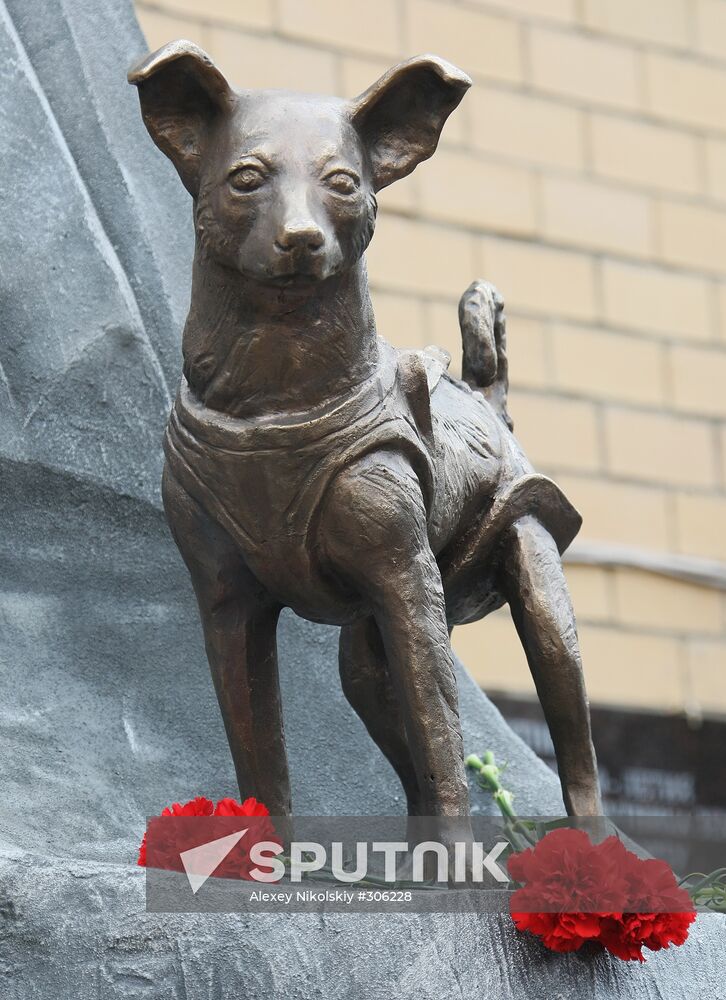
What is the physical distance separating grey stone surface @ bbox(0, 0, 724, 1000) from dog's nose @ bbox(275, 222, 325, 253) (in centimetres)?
76

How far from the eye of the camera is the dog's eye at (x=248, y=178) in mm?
2154

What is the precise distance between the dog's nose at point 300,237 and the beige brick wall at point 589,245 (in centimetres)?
314

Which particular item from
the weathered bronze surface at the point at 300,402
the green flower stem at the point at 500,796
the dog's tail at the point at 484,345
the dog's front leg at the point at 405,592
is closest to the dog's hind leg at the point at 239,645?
the weathered bronze surface at the point at 300,402

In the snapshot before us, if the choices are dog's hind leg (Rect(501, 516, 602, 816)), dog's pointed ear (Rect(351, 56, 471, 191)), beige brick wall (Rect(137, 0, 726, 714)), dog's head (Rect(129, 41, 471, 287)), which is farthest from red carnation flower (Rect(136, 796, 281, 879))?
beige brick wall (Rect(137, 0, 726, 714))

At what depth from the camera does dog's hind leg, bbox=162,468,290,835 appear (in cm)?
230

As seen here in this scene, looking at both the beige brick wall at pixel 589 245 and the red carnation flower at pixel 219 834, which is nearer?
the red carnation flower at pixel 219 834

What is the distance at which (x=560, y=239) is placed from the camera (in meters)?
5.76

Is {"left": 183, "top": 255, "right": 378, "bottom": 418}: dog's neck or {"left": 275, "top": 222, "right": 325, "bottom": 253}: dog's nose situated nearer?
{"left": 275, "top": 222, "right": 325, "bottom": 253}: dog's nose

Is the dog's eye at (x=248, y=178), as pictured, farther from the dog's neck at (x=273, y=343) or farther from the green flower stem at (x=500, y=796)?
the green flower stem at (x=500, y=796)

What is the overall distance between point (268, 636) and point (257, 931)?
1.41 ft

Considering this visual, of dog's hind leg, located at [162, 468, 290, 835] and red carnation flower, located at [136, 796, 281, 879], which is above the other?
dog's hind leg, located at [162, 468, 290, 835]

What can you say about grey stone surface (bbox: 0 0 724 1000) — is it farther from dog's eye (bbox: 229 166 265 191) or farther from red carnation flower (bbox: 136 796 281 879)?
dog's eye (bbox: 229 166 265 191)

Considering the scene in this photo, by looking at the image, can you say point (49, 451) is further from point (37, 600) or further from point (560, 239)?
point (560, 239)

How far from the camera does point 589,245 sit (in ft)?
19.1
